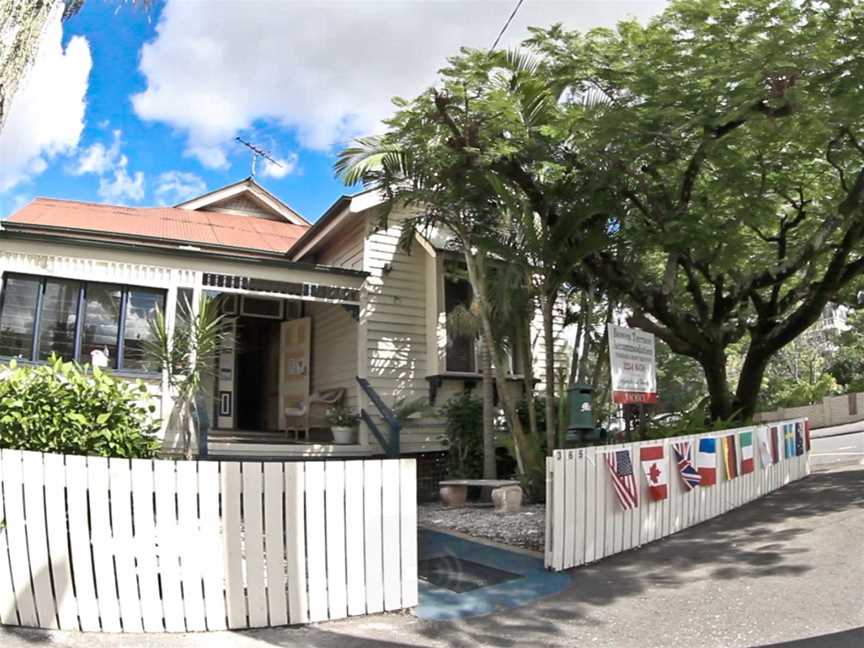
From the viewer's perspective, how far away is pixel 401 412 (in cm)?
1215

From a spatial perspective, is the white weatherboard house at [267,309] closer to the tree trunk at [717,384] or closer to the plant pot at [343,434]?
the plant pot at [343,434]

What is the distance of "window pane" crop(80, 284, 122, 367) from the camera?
11.1 metres

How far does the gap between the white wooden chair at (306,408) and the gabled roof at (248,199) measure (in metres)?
7.51

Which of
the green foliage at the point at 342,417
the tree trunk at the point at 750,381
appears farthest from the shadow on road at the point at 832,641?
the tree trunk at the point at 750,381

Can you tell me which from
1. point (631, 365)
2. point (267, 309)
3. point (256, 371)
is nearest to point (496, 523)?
→ point (631, 365)

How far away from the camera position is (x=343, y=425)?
12.5m

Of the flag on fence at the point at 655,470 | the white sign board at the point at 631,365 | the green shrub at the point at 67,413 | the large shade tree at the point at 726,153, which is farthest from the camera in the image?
the large shade tree at the point at 726,153

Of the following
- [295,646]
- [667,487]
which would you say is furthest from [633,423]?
[295,646]

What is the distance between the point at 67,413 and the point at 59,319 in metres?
5.54

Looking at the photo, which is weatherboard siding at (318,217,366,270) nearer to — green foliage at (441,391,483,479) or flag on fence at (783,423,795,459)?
green foliage at (441,391,483,479)

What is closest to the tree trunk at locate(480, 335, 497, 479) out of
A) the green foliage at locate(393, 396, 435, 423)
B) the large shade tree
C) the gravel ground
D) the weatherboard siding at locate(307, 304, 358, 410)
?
the gravel ground

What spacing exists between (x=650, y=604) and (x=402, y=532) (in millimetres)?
2037

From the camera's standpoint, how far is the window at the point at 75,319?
10.8 metres

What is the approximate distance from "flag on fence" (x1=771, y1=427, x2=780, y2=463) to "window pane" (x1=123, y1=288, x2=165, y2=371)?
985 centimetres
